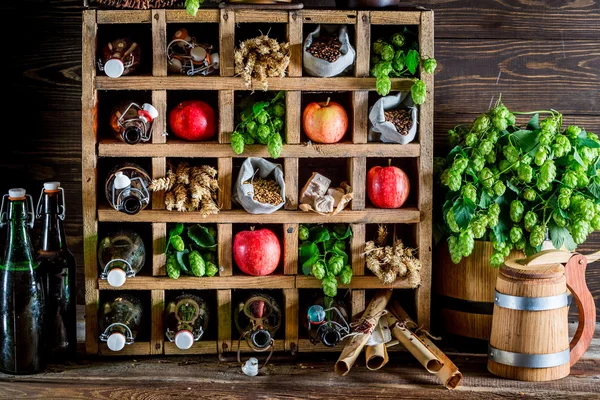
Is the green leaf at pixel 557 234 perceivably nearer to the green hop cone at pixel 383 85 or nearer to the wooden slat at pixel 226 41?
the green hop cone at pixel 383 85

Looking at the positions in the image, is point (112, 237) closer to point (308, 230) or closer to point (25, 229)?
point (25, 229)

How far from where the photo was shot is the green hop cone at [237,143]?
6.54ft

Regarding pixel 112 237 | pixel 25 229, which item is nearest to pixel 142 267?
pixel 112 237

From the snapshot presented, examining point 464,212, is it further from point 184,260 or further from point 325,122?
point 184,260

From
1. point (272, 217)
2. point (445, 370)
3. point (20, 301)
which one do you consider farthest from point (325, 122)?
point (20, 301)

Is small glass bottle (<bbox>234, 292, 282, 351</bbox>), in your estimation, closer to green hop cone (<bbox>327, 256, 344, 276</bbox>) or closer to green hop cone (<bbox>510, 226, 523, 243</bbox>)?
green hop cone (<bbox>327, 256, 344, 276</bbox>)

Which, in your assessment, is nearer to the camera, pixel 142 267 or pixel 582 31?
pixel 142 267

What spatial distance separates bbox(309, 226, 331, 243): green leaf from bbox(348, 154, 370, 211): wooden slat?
0.35ft

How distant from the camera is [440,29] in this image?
7.64 feet

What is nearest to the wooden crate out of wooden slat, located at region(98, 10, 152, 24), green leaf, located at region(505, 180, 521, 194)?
wooden slat, located at region(98, 10, 152, 24)

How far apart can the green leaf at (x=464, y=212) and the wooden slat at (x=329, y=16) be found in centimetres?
58

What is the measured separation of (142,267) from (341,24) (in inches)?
35.3

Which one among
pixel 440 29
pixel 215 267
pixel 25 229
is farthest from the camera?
pixel 440 29

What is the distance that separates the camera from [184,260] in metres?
2.08
